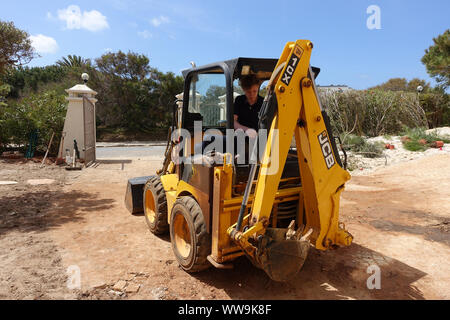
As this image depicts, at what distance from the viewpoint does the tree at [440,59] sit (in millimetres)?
16172

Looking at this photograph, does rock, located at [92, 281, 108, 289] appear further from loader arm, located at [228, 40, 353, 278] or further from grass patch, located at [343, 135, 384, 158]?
grass patch, located at [343, 135, 384, 158]

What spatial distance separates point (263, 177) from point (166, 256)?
1.92 meters

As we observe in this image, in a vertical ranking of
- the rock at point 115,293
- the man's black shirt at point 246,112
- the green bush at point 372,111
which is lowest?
the rock at point 115,293

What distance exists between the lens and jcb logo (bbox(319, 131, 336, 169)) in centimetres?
275

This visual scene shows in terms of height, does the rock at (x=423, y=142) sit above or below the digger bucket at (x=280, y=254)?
above

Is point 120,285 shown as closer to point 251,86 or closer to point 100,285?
point 100,285

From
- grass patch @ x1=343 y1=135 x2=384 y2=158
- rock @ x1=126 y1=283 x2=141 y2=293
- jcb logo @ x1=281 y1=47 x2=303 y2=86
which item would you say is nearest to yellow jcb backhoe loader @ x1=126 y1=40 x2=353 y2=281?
jcb logo @ x1=281 y1=47 x2=303 y2=86

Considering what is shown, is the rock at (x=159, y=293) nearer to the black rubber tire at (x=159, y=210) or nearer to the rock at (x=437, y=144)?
the black rubber tire at (x=159, y=210)

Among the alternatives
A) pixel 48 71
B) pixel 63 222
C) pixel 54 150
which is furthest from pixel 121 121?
pixel 63 222

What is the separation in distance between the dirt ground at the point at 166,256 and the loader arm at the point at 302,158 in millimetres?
728

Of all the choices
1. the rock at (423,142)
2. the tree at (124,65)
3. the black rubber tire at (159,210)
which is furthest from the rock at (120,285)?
the tree at (124,65)

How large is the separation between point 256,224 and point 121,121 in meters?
23.9

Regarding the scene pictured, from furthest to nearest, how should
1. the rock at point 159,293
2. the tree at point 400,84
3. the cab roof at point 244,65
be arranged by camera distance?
1. the tree at point 400,84
2. the rock at point 159,293
3. the cab roof at point 244,65
